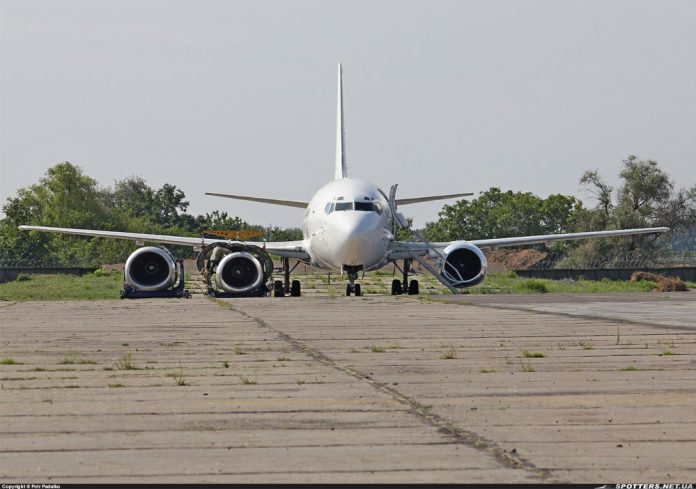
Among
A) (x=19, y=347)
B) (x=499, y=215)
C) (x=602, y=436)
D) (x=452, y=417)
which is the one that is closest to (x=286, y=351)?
(x=19, y=347)

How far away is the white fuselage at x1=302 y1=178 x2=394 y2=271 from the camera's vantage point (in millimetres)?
31641

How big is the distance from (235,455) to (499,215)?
375 feet

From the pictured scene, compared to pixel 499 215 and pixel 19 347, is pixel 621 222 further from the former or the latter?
pixel 19 347

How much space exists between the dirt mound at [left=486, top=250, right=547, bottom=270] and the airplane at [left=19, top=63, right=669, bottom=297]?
56.2m

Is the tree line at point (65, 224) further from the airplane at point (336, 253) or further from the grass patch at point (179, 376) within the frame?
the grass patch at point (179, 376)

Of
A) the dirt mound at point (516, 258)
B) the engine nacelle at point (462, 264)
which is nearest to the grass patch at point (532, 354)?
the engine nacelle at point (462, 264)

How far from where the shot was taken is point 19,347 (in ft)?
46.2

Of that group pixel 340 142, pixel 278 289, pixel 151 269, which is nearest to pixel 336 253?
pixel 278 289

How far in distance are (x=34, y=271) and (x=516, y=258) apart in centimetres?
4652

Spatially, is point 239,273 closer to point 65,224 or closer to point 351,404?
point 351,404

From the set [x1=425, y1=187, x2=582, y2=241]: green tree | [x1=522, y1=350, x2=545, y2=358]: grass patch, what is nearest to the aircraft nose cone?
[x1=522, y1=350, x2=545, y2=358]: grass patch

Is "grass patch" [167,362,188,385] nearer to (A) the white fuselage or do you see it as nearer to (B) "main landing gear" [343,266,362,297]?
(A) the white fuselage

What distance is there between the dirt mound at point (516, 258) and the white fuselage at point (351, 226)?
5903cm

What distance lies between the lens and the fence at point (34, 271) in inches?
2228
